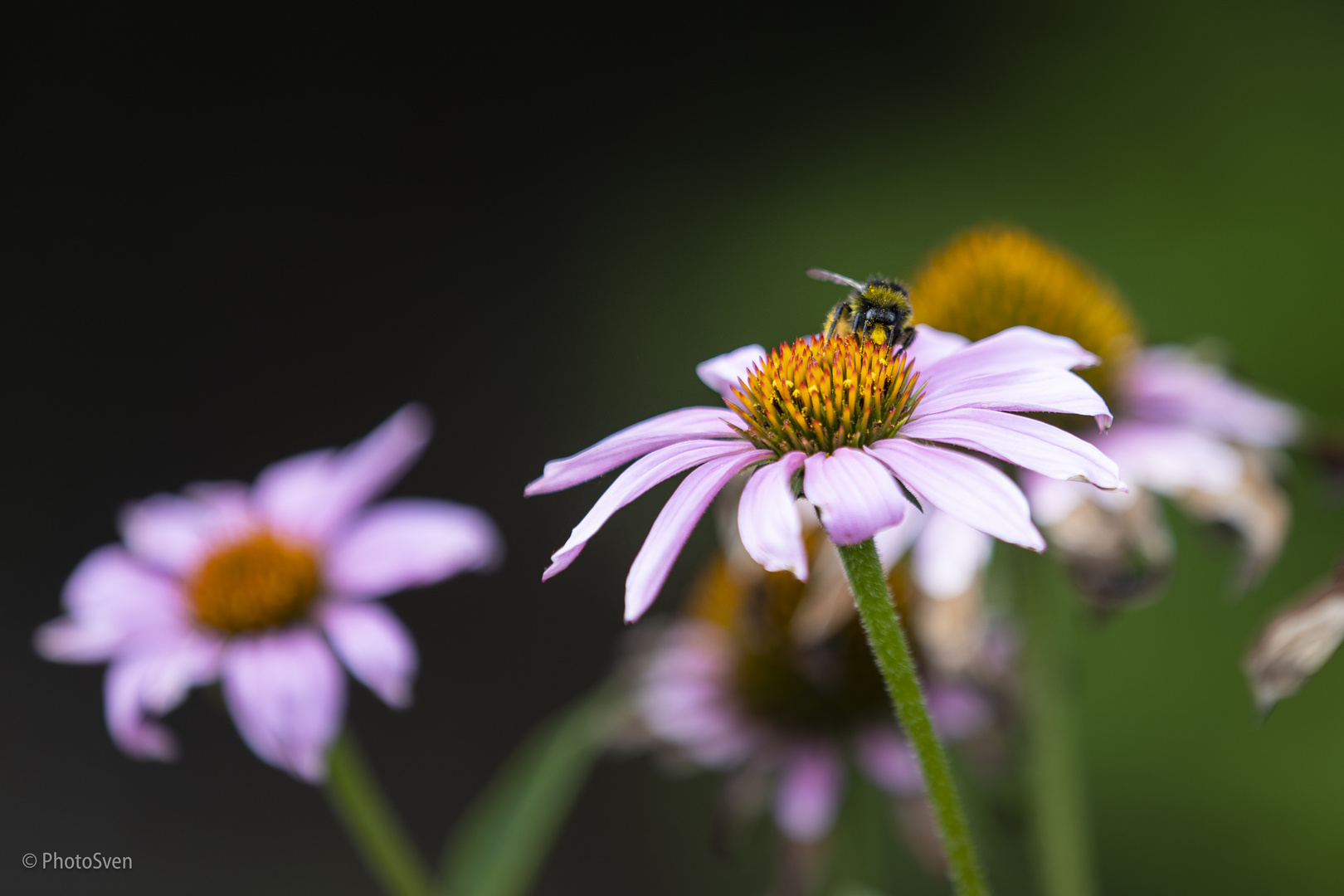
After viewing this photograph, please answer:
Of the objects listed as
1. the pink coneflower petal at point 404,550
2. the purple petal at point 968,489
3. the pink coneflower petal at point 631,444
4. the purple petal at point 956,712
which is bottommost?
the purple petal at point 956,712

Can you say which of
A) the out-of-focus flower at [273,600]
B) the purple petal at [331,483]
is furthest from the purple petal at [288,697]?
the purple petal at [331,483]

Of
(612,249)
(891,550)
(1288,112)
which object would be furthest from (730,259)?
(891,550)

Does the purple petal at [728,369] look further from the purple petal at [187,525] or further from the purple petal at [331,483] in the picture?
the purple petal at [187,525]

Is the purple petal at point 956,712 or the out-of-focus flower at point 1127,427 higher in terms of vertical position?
the out-of-focus flower at point 1127,427

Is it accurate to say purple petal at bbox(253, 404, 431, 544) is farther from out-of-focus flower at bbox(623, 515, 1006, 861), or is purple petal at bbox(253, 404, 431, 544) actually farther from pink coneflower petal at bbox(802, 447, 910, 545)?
pink coneflower petal at bbox(802, 447, 910, 545)

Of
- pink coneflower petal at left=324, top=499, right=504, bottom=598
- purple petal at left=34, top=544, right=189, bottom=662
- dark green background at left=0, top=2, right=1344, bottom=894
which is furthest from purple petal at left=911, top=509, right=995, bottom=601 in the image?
dark green background at left=0, top=2, right=1344, bottom=894

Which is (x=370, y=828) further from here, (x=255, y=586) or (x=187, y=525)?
(x=187, y=525)

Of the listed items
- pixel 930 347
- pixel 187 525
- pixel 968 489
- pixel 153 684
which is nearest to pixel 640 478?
pixel 968 489
